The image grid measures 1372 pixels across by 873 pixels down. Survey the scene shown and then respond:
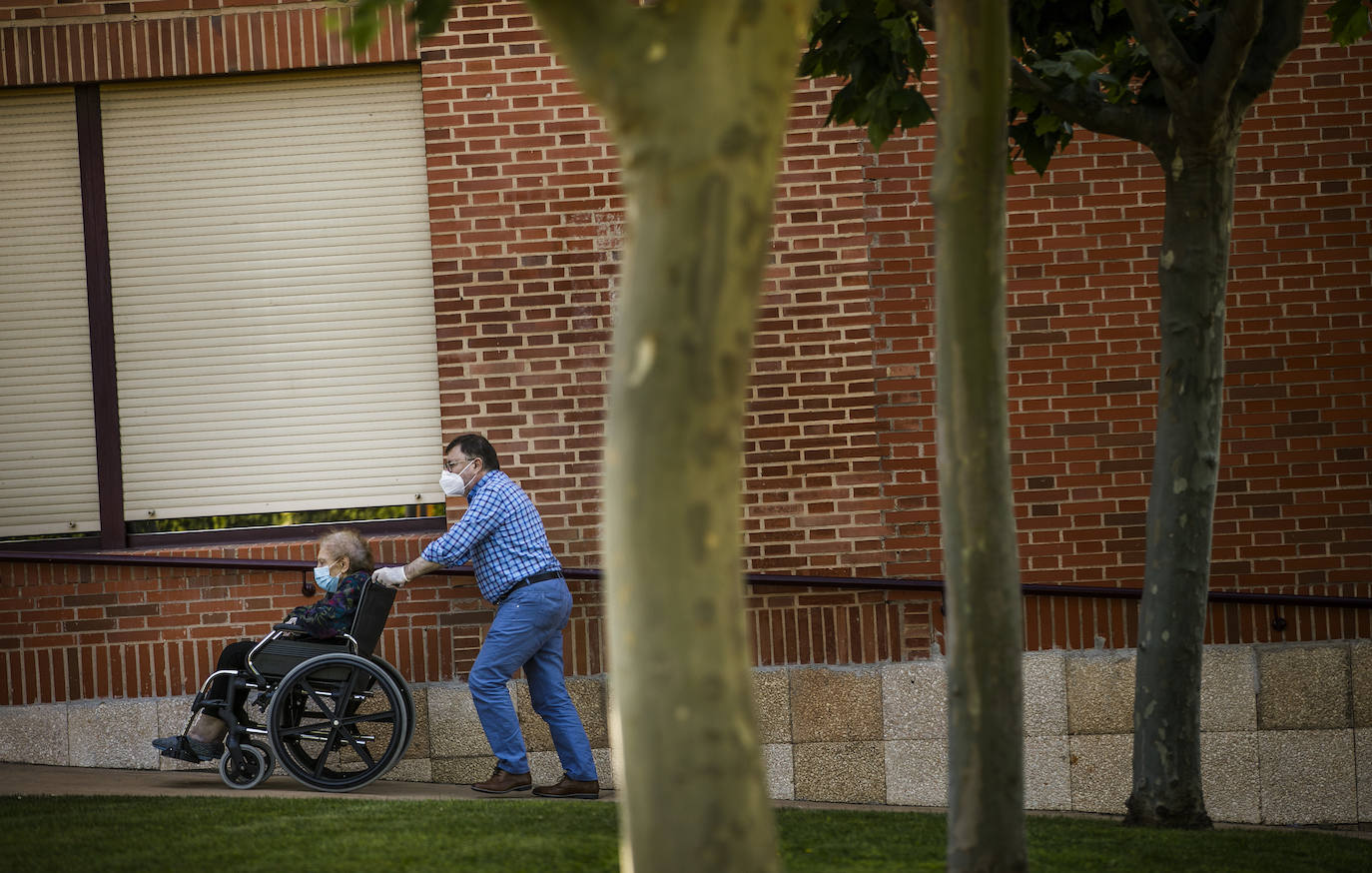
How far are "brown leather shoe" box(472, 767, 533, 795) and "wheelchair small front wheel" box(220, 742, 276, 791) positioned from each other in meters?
1.08

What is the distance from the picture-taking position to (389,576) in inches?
271

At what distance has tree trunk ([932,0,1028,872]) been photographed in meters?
4.33

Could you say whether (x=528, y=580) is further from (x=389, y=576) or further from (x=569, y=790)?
(x=569, y=790)

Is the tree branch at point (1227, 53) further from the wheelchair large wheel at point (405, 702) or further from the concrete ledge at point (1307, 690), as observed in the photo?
the wheelchair large wheel at point (405, 702)

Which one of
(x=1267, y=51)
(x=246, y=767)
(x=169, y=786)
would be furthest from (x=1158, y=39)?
(x=169, y=786)

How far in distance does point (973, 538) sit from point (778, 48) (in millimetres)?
2041

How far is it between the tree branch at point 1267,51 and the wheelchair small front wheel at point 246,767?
554 centimetres

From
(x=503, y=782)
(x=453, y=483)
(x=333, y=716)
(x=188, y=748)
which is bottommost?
(x=503, y=782)

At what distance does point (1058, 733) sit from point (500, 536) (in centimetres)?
344

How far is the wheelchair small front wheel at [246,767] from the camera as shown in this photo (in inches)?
268

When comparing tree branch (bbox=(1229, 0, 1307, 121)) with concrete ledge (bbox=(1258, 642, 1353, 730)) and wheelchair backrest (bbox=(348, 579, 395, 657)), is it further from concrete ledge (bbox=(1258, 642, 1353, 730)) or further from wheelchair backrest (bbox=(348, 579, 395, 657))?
wheelchair backrest (bbox=(348, 579, 395, 657))

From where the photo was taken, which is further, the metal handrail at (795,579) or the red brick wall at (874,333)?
the red brick wall at (874,333)

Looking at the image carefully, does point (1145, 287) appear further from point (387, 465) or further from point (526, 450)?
point (387, 465)

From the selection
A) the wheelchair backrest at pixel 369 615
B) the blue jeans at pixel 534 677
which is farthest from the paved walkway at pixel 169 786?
the wheelchair backrest at pixel 369 615
